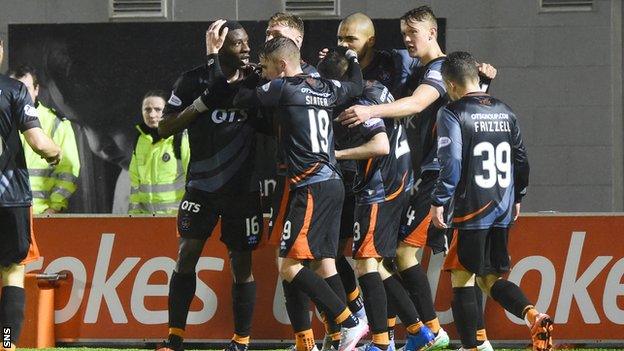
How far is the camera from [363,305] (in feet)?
29.9

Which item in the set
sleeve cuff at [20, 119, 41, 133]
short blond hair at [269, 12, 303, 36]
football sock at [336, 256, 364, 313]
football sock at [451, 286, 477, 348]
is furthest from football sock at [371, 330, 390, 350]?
sleeve cuff at [20, 119, 41, 133]

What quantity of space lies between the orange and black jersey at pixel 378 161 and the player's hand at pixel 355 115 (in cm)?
11

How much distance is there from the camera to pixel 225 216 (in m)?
8.90

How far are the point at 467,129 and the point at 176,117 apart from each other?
1773 millimetres

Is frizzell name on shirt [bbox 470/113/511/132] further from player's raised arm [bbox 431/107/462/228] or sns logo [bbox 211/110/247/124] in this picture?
sns logo [bbox 211/110/247/124]

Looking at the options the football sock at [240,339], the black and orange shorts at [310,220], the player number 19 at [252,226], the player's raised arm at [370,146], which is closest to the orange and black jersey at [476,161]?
the player's raised arm at [370,146]

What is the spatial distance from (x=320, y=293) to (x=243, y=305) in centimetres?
100

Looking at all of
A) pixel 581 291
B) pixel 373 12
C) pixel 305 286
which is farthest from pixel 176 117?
pixel 373 12

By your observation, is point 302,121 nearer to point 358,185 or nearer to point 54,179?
point 358,185

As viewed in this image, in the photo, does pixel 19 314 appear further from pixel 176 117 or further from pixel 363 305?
pixel 363 305

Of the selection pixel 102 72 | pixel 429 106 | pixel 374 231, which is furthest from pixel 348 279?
pixel 102 72

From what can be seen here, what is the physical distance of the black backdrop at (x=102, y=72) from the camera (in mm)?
13273

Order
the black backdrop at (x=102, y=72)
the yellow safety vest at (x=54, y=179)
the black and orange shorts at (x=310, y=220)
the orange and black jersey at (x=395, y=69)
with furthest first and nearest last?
the black backdrop at (x=102, y=72) < the yellow safety vest at (x=54, y=179) < the orange and black jersey at (x=395, y=69) < the black and orange shorts at (x=310, y=220)

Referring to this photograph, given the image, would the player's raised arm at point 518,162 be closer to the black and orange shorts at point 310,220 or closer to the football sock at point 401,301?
the football sock at point 401,301
